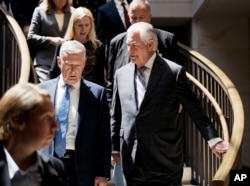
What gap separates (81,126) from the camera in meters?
3.70

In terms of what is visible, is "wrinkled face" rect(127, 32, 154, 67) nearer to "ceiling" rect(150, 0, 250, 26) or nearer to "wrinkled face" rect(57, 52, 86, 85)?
"wrinkled face" rect(57, 52, 86, 85)

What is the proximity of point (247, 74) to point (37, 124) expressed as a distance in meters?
7.04

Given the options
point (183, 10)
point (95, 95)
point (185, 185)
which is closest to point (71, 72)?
point (95, 95)

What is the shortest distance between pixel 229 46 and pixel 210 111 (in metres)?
3.05

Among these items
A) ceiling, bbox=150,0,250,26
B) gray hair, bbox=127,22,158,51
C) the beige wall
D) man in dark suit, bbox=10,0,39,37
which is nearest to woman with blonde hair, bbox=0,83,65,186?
gray hair, bbox=127,22,158,51

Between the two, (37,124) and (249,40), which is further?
(249,40)

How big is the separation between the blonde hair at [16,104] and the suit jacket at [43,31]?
135 inches

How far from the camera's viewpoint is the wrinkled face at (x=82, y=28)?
197 inches

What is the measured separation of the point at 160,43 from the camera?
5.26m

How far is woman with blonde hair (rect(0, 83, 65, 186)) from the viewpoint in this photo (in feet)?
7.35

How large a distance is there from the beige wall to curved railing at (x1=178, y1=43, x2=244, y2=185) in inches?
67.0

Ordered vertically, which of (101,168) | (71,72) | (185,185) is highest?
(71,72)

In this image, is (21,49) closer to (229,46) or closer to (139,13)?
(139,13)

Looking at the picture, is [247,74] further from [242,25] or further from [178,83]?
[178,83]
